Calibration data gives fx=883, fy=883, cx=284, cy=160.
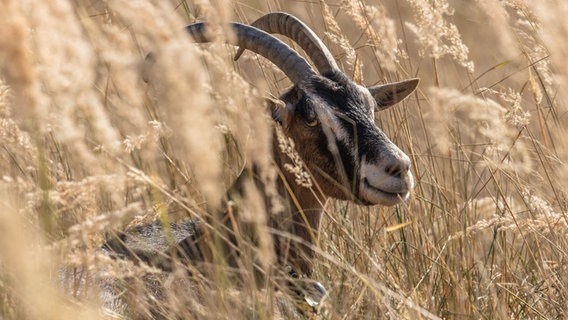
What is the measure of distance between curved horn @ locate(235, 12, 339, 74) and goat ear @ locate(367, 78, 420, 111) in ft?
0.97

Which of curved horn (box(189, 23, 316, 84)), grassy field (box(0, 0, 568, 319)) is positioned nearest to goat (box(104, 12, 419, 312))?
curved horn (box(189, 23, 316, 84))

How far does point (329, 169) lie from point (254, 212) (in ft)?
7.09

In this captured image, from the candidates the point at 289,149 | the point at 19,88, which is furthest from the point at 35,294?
the point at 289,149

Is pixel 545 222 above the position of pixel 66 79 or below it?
below

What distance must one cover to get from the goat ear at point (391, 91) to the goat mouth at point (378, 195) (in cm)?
65

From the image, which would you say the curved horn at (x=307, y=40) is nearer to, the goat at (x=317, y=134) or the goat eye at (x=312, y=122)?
the goat at (x=317, y=134)

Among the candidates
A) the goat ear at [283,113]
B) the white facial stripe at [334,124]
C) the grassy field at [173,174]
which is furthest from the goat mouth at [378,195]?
the goat ear at [283,113]

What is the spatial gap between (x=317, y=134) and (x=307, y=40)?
53 centimetres

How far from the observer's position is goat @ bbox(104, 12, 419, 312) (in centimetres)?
416

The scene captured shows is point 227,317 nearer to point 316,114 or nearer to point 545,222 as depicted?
point 545,222

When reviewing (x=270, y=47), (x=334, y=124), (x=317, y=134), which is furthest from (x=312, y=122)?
(x=270, y=47)

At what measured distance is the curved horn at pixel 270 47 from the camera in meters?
4.51

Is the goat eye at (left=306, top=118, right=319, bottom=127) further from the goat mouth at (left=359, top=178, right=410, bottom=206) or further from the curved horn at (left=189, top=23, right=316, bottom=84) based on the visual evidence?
the goat mouth at (left=359, top=178, right=410, bottom=206)

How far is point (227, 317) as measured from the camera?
8.70 feet
